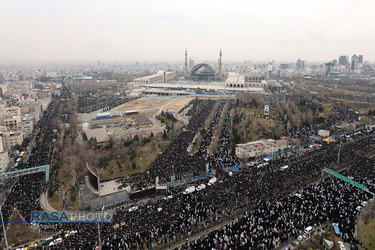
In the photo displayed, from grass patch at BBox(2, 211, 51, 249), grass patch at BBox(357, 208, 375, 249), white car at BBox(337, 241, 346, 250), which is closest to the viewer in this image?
white car at BBox(337, 241, 346, 250)

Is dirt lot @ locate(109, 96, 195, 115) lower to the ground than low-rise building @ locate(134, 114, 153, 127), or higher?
higher

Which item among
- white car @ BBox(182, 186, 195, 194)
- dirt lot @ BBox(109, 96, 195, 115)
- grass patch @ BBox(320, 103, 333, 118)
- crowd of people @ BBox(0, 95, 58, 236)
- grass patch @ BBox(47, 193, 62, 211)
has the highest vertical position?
grass patch @ BBox(320, 103, 333, 118)

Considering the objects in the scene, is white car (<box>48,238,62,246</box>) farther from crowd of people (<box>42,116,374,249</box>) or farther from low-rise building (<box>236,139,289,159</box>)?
low-rise building (<box>236,139,289,159</box>)

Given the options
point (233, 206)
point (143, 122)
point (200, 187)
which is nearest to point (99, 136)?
point (143, 122)

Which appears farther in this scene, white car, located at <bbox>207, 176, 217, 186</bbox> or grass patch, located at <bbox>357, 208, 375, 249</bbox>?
white car, located at <bbox>207, 176, 217, 186</bbox>

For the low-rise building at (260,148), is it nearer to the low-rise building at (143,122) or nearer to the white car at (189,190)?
the white car at (189,190)

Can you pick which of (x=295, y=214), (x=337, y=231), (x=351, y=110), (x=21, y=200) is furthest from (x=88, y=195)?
(x=351, y=110)

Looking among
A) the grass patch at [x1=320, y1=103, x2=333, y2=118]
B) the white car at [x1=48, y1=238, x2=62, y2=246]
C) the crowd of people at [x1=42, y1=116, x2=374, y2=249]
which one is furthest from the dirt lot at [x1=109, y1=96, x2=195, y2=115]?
the white car at [x1=48, y1=238, x2=62, y2=246]

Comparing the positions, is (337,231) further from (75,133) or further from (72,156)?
(75,133)

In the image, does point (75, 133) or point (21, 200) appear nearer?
point (21, 200)

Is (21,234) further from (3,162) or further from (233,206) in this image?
(3,162)
